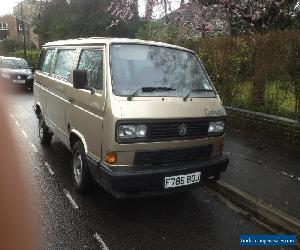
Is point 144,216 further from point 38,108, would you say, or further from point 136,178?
point 38,108

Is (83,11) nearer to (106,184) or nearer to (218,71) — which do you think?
(218,71)

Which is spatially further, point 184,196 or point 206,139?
point 184,196

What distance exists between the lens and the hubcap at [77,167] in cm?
558

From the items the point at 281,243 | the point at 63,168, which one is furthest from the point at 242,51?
the point at 281,243

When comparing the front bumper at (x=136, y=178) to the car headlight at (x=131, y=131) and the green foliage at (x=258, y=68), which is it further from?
the green foliage at (x=258, y=68)

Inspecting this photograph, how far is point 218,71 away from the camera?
34.0ft

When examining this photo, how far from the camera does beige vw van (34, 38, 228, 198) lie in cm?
452

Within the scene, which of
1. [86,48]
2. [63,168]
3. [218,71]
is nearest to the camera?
[86,48]

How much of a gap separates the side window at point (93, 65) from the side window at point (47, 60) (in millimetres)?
1908

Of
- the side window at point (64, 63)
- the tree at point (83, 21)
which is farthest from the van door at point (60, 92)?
the tree at point (83, 21)

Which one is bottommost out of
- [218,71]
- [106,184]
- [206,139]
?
[106,184]

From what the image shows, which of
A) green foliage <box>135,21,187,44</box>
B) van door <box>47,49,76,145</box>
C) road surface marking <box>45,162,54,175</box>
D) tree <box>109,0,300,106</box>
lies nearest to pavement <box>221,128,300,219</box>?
tree <box>109,0,300,106</box>

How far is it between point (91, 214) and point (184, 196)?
1.46 metres

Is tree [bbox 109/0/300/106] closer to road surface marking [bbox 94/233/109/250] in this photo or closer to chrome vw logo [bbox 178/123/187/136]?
chrome vw logo [bbox 178/123/187/136]
